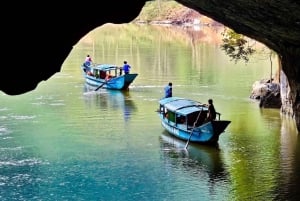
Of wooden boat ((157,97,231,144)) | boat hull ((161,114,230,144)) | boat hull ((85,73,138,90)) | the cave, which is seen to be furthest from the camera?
boat hull ((85,73,138,90))

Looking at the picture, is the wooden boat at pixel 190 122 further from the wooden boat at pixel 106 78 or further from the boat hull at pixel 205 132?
the wooden boat at pixel 106 78

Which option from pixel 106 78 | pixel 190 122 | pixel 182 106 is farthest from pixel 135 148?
pixel 106 78

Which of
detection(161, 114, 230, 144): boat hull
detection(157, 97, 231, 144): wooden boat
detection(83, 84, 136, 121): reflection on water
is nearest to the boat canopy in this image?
detection(157, 97, 231, 144): wooden boat

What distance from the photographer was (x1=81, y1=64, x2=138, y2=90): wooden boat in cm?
4363

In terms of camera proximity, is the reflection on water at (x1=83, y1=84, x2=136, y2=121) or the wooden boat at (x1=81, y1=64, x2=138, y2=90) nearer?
the reflection on water at (x1=83, y1=84, x2=136, y2=121)

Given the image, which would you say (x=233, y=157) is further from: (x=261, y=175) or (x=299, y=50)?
(x=299, y=50)

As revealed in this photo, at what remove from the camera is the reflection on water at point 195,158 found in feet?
75.0

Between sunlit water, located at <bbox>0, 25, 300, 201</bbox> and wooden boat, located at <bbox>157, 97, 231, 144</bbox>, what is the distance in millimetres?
485

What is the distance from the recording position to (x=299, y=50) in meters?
23.8

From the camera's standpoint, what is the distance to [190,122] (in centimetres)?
2875

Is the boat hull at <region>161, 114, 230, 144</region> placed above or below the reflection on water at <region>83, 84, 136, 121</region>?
below

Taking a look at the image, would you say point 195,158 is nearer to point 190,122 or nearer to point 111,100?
point 190,122

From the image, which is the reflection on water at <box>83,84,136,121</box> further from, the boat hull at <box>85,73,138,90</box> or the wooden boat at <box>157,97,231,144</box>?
the wooden boat at <box>157,97,231,144</box>

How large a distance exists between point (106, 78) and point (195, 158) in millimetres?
21374
